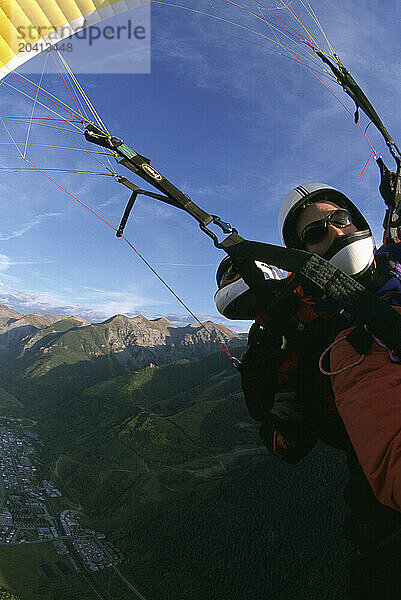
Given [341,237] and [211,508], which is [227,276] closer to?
[341,237]

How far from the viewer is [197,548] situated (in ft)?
294

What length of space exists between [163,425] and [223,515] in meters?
57.4

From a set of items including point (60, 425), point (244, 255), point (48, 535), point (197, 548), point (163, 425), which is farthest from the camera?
point (60, 425)

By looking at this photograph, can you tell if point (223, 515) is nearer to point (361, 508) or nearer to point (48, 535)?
point (48, 535)

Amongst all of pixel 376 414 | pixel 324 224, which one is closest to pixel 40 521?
pixel 324 224

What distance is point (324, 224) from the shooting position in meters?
3.06

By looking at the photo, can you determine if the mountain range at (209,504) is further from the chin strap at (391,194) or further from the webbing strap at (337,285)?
the webbing strap at (337,285)

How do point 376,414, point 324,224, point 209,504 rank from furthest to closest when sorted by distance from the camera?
point 209,504 → point 324,224 → point 376,414

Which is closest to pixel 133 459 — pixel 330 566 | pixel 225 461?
pixel 225 461

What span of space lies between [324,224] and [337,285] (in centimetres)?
94

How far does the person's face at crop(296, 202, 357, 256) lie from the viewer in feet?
9.89

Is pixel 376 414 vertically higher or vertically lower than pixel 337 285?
lower

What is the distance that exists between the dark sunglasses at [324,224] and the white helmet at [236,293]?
541mm

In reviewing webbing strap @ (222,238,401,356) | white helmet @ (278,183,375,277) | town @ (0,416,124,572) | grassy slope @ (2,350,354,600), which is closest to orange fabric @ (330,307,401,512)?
webbing strap @ (222,238,401,356)
